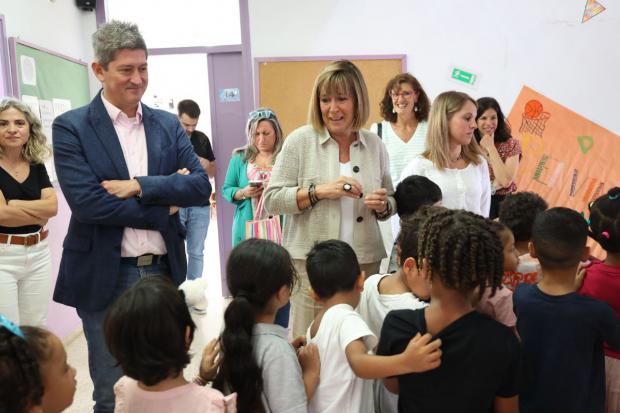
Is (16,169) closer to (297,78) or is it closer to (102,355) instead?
(102,355)

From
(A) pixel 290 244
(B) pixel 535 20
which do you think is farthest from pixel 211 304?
(B) pixel 535 20

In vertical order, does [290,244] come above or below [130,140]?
below

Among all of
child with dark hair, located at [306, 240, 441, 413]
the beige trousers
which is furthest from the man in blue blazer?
child with dark hair, located at [306, 240, 441, 413]

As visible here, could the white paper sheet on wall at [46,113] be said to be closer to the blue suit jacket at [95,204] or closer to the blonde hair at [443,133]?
the blue suit jacket at [95,204]

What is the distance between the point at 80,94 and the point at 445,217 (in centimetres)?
394

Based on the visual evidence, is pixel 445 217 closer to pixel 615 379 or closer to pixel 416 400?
pixel 416 400

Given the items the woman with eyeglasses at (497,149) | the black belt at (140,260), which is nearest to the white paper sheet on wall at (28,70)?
the black belt at (140,260)

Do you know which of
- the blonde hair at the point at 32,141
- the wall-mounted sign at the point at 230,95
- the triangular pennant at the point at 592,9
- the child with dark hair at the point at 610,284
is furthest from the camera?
the wall-mounted sign at the point at 230,95

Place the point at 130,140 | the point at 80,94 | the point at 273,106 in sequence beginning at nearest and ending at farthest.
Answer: the point at 130,140 < the point at 80,94 < the point at 273,106

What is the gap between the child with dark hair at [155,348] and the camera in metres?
1.30

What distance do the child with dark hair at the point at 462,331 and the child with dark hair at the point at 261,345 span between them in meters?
0.30

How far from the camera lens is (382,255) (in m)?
2.22

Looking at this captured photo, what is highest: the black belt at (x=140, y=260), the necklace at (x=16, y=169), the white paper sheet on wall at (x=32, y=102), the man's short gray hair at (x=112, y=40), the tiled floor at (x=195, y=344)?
the man's short gray hair at (x=112, y=40)

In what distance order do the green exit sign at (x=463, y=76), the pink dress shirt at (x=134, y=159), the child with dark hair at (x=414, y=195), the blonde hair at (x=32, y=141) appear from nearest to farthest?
1. the pink dress shirt at (x=134, y=159)
2. the child with dark hair at (x=414, y=195)
3. the blonde hair at (x=32, y=141)
4. the green exit sign at (x=463, y=76)
